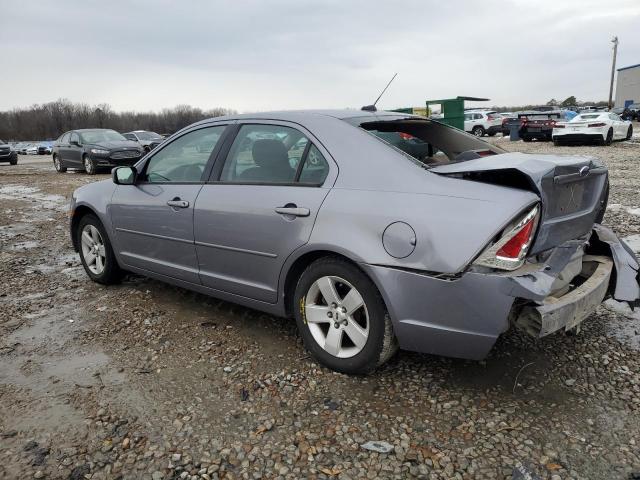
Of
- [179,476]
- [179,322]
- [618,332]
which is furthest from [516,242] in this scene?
[179,322]

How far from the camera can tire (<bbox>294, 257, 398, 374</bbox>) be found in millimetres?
2785

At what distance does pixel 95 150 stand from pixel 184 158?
1386 centimetres

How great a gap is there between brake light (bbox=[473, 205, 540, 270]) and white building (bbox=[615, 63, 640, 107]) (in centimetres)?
7155

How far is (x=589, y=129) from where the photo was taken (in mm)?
19500

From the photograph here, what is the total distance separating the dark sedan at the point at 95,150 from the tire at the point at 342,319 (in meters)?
14.7

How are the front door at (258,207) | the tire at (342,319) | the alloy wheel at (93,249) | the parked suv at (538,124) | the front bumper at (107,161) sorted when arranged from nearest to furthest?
the tire at (342,319)
the front door at (258,207)
the alloy wheel at (93,249)
the front bumper at (107,161)
the parked suv at (538,124)

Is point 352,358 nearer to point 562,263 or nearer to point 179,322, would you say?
point 562,263

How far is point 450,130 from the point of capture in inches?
156

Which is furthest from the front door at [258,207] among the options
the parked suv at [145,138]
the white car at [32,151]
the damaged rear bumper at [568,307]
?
the white car at [32,151]

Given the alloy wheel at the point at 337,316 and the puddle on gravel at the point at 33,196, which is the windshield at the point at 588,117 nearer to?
the puddle on gravel at the point at 33,196

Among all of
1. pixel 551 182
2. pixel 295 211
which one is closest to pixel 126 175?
pixel 295 211

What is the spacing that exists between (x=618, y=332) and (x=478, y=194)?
183 centimetres

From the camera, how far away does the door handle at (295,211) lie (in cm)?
299

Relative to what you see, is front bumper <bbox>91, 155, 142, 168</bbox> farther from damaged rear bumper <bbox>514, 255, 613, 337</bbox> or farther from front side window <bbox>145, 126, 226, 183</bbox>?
damaged rear bumper <bbox>514, 255, 613, 337</bbox>
